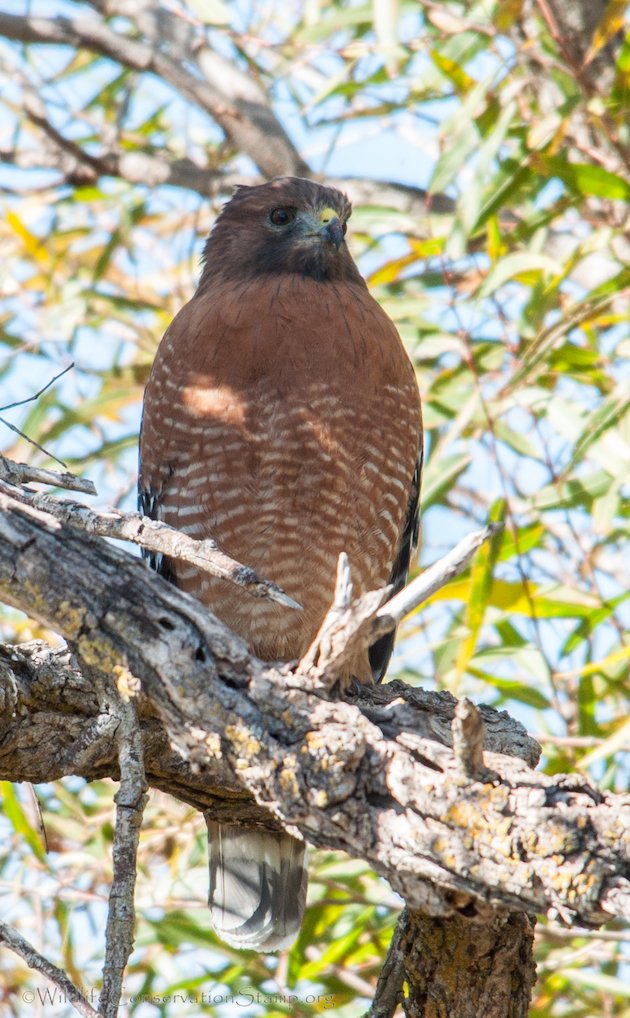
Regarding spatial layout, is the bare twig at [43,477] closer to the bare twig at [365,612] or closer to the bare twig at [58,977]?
the bare twig at [365,612]

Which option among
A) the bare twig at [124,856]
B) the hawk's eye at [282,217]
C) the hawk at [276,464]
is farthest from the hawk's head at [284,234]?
the bare twig at [124,856]

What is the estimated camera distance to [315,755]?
271 centimetres

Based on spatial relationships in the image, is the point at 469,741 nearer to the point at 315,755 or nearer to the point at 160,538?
the point at 315,755

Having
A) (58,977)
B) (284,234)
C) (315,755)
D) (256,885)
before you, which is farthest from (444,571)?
(284,234)

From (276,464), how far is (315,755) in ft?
5.59

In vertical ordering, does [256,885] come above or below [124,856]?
above

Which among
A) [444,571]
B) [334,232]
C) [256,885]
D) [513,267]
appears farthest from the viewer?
[513,267]

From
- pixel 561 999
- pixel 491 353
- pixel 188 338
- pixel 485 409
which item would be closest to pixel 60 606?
pixel 188 338

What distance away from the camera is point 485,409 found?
17.1 ft

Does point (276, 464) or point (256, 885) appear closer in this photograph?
point (276, 464)

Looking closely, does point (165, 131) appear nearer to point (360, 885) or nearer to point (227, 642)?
point (360, 885)

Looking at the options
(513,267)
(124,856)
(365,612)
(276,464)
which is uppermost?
(513,267)

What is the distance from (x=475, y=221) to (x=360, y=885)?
2.99 meters

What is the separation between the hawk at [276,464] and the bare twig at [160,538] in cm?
161
